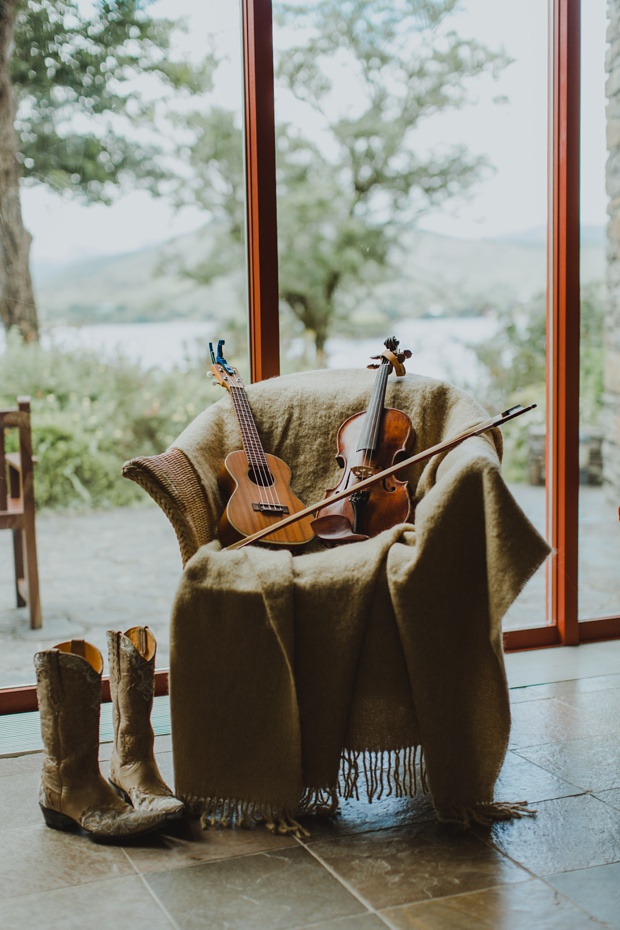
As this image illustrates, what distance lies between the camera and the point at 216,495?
2424mm

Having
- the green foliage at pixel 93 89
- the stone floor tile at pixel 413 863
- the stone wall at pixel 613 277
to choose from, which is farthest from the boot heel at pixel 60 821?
the stone wall at pixel 613 277

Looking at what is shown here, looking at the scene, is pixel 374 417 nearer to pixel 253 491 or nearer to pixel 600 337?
pixel 253 491

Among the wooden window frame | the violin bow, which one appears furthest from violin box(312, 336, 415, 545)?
the wooden window frame

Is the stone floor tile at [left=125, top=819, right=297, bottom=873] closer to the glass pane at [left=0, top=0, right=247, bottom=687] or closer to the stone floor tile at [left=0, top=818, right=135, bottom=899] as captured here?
the stone floor tile at [left=0, top=818, right=135, bottom=899]

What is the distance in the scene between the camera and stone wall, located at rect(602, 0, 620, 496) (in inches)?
129

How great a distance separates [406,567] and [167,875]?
29.3 inches

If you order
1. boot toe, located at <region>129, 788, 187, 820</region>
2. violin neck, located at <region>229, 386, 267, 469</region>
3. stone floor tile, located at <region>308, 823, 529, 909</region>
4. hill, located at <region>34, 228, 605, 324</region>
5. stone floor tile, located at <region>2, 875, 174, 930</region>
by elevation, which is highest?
hill, located at <region>34, 228, 605, 324</region>

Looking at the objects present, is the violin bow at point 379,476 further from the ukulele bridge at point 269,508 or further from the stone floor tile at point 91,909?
the stone floor tile at point 91,909

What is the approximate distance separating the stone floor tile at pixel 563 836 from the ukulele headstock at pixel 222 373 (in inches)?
49.9

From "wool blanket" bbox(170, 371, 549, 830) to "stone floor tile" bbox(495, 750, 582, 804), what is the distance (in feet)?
0.33

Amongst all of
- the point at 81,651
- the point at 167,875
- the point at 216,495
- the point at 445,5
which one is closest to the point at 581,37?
the point at 445,5

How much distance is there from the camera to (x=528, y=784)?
2.28 meters

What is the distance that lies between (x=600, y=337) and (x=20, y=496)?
1956 mm

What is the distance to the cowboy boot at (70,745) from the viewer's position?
81.7 inches
